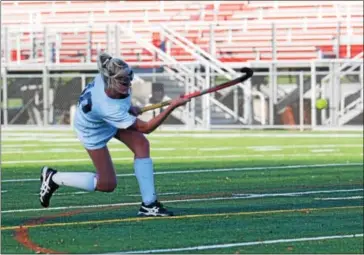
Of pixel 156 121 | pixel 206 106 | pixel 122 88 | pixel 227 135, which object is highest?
pixel 122 88

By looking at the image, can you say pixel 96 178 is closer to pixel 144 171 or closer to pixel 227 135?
pixel 144 171

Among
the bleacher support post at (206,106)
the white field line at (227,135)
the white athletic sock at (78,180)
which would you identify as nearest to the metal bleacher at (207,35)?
the bleacher support post at (206,106)

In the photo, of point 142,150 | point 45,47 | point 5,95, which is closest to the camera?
point 142,150

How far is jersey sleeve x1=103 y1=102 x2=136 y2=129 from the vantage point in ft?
36.6

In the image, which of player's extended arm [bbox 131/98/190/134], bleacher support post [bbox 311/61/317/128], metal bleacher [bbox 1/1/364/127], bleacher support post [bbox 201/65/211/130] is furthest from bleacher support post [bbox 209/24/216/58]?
player's extended arm [bbox 131/98/190/134]

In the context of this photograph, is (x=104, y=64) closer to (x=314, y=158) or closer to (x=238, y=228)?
(x=238, y=228)

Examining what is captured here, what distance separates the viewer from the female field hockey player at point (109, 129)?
11156mm

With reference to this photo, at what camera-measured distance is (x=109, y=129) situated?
11.6 metres

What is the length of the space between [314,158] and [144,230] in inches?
421

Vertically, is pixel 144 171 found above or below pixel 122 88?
below

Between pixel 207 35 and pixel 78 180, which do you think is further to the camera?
pixel 207 35

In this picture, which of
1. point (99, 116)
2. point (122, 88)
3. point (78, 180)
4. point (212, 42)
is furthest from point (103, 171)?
point (212, 42)

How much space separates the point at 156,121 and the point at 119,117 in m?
0.37

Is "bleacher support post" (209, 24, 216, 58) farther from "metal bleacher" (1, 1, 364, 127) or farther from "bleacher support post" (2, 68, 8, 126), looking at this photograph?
"bleacher support post" (2, 68, 8, 126)
